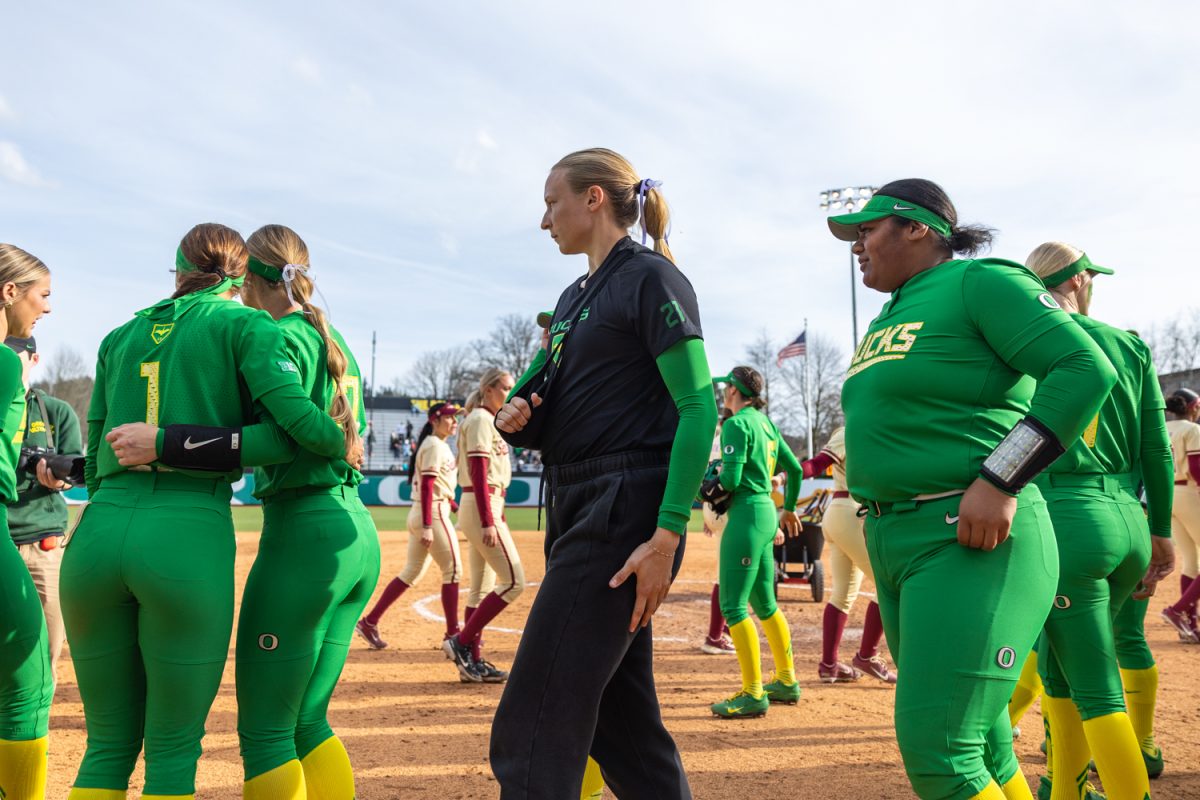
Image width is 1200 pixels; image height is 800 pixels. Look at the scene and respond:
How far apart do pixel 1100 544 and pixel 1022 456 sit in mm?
1338

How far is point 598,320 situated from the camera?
9.22ft

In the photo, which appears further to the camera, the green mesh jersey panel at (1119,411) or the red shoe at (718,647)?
the red shoe at (718,647)

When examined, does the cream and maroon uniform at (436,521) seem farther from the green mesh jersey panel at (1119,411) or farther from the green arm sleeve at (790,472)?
the green mesh jersey panel at (1119,411)

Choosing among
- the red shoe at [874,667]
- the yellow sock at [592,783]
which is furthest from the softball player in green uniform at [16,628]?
the red shoe at [874,667]

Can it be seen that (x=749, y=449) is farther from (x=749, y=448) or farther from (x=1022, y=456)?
(x=1022, y=456)

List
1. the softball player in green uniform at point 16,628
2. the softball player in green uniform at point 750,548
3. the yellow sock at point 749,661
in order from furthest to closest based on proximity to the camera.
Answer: the softball player in green uniform at point 750,548 < the yellow sock at point 749,661 < the softball player in green uniform at point 16,628

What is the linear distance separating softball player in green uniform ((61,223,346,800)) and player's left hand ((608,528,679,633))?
1.13m

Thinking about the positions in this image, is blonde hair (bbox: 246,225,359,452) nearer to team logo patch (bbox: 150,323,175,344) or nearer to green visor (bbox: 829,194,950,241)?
team logo patch (bbox: 150,323,175,344)

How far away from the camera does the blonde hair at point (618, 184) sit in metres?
3.00

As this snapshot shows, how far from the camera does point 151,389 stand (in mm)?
3014

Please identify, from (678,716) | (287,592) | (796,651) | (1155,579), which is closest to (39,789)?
(287,592)

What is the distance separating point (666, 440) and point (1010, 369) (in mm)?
1016

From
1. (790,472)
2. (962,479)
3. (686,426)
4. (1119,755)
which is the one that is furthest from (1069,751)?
(790,472)

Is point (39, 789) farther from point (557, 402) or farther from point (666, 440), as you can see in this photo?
point (666, 440)
